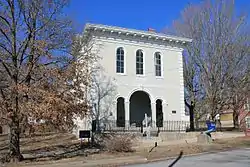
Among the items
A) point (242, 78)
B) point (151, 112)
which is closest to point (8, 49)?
point (151, 112)

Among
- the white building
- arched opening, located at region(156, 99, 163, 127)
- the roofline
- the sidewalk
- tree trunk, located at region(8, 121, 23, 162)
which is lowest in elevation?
the sidewalk

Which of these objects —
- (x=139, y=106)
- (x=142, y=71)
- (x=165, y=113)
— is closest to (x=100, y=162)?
(x=165, y=113)

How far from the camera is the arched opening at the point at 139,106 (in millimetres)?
28594

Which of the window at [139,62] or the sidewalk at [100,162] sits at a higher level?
the window at [139,62]

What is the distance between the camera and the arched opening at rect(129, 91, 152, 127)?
2859 centimetres

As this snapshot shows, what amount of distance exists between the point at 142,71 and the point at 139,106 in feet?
11.6

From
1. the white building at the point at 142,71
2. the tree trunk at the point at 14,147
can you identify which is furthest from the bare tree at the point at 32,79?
the white building at the point at 142,71

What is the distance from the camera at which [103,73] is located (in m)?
25.3

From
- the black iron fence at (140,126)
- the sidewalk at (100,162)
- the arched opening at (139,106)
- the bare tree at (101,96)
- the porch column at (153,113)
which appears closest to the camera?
the sidewalk at (100,162)

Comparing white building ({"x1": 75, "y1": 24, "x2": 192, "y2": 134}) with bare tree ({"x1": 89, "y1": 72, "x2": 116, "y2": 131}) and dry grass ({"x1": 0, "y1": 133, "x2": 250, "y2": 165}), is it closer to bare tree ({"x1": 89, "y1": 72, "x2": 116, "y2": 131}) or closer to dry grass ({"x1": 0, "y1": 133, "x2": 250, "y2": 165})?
bare tree ({"x1": 89, "y1": 72, "x2": 116, "y2": 131})

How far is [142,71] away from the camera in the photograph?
89.3 ft

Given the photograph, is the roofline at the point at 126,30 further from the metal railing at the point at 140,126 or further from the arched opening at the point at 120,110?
the metal railing at the point at 140,126

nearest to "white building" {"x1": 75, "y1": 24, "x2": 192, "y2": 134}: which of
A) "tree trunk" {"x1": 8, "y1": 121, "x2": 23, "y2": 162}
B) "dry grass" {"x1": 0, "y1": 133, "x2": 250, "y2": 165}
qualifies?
"dry grass" {"x1": 0, "y1": 133, "x2": 250, "y2": 165}

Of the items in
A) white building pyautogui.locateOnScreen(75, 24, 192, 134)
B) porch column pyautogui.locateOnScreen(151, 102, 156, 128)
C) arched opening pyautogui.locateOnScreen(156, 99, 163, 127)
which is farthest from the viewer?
arched opening pyautogui.locateOnScreen(156, 99, 163, 127)
